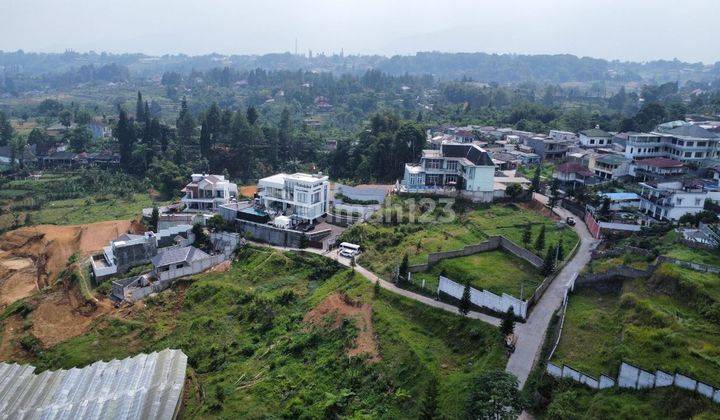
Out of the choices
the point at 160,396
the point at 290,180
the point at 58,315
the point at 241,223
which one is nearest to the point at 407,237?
the point at 290,180

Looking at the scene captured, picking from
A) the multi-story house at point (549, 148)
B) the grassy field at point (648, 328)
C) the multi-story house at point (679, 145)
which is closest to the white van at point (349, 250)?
the grassy field at point (648, 328)

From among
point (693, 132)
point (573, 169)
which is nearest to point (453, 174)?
point (573, 169)

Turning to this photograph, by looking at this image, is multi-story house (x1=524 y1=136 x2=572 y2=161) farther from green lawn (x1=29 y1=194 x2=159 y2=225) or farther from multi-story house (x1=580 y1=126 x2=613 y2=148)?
green lawn (x1=29 y1=194 x2=159 y2=225)

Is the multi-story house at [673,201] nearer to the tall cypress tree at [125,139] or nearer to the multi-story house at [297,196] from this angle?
the multi-story house at [297,196]

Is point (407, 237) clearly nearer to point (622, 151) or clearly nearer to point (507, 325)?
point (507, 325)

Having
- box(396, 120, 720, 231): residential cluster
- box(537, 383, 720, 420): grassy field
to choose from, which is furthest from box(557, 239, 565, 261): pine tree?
box(537, 383, 720, 420): grassy field

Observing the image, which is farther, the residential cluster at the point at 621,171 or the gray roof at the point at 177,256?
the residential cluster at the point at 621,171

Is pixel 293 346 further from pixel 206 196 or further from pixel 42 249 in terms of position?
pixel 42 249
